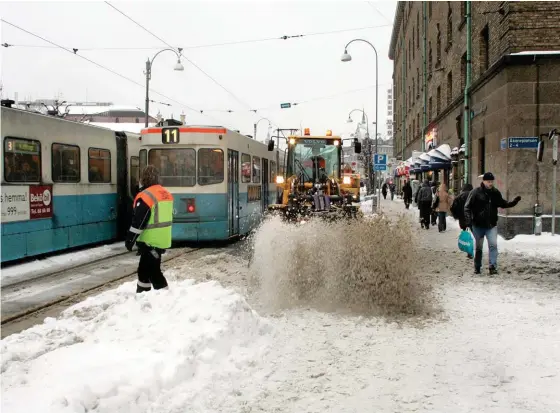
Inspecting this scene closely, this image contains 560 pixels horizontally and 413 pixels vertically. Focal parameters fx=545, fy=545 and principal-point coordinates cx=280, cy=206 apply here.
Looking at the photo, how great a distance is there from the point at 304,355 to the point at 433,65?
27.9 metres

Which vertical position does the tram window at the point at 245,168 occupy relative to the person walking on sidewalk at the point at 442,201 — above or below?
above

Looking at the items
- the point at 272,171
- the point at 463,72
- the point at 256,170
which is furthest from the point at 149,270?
the point at 463,72

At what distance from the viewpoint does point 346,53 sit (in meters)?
31.7

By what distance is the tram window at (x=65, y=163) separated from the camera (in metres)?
12.6

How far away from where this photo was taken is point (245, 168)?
1681 centimetres

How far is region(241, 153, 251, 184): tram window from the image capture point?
16422 mm

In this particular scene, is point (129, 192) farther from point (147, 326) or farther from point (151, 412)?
point (151, 412)

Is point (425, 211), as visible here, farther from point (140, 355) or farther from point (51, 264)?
point (140, 355)

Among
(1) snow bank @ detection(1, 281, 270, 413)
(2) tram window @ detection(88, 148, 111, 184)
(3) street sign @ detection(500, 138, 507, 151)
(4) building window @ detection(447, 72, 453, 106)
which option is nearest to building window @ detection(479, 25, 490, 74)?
(3) street sign @ detection(500, 138, 507, 151)

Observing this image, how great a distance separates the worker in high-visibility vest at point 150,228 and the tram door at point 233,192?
811cm

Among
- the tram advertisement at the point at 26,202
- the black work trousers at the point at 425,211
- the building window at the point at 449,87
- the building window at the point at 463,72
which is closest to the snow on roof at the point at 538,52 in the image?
the black work trousers at the point at 425,211

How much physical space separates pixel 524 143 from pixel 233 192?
→ 8.11m

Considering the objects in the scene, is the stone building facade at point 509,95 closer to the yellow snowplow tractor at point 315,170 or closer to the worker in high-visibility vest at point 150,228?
the yellow snowplow tractor at point 315,170

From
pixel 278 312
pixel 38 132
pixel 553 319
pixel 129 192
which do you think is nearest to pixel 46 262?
pixel 38 132
